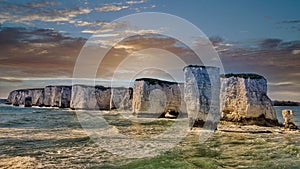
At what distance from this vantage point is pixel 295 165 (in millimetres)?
13039

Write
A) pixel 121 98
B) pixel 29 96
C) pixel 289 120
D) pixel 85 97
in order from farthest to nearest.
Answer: pixel 29 96, pixel 85 97, pixel 121 98, pixel 289 120

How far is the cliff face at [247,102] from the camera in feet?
108

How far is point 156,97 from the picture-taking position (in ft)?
176

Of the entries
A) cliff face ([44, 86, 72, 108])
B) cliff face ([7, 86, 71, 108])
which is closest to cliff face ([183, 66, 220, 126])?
cliff face ([44, 86, 72, 108])

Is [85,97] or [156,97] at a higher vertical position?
[85,97]

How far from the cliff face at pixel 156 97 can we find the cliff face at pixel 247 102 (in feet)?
66.1

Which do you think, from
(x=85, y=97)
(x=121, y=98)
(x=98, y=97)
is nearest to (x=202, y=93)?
(x=121, y=98)

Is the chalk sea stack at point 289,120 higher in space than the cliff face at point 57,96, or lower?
lower

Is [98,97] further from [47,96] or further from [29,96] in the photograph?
[29,96]

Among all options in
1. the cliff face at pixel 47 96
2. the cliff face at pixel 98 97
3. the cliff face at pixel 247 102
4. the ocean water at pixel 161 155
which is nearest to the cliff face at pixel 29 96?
the cliff face at pixel 47 96

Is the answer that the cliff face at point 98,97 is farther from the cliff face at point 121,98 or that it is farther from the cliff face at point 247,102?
the cliff face at point 247,102

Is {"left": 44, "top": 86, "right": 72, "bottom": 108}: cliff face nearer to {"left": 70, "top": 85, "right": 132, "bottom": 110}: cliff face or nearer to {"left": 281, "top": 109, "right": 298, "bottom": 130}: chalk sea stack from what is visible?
{"left": 70, "top": 85, "right": 132, "bottom": 110}: cliff face

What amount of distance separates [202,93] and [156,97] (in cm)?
2247

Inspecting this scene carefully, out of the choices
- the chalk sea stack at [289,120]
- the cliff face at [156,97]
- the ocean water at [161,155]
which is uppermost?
the cliff face at [156,97]
